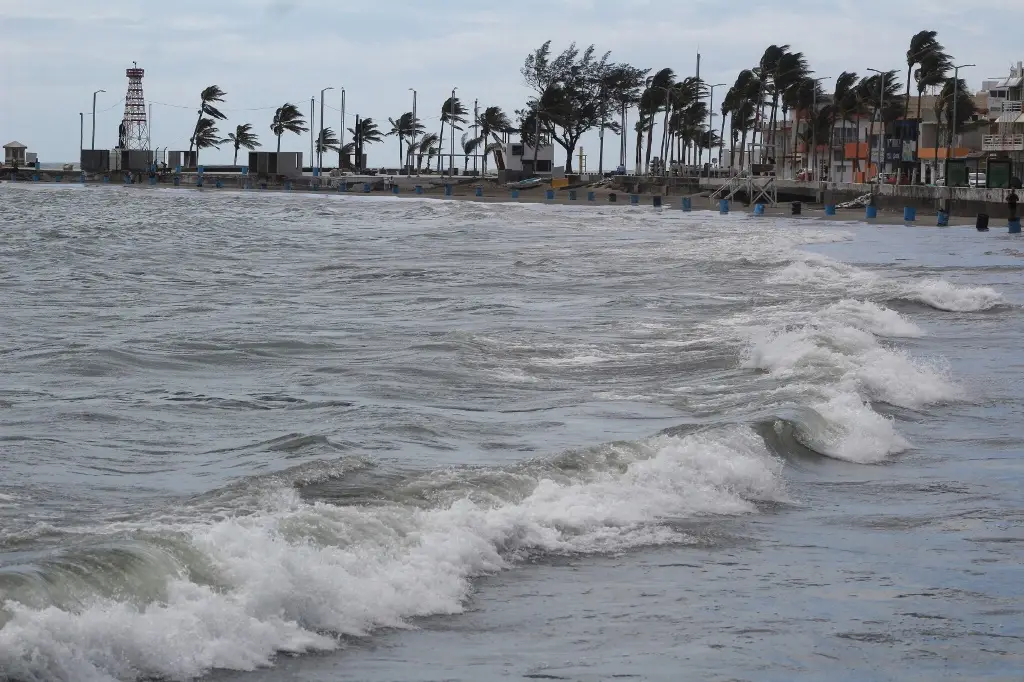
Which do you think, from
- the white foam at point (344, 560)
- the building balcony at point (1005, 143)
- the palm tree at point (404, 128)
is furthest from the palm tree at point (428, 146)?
the white foam at point (344, 560)

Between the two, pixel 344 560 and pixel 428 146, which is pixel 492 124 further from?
pixel 344 560

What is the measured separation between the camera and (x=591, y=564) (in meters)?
7.37

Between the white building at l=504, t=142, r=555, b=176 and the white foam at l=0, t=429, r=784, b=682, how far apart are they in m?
125

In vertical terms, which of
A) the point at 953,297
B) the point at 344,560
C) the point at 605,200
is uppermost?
the point at 605,200

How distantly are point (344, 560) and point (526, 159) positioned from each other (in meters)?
131

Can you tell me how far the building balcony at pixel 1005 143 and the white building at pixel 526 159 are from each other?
165 ft

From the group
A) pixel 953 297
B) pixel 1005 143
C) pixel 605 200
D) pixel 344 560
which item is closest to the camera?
pixel 344 560

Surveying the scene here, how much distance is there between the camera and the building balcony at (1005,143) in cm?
8562

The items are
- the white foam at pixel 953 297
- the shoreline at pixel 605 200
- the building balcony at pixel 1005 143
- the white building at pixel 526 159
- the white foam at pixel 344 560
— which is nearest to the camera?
the white foam at pixel 344 560

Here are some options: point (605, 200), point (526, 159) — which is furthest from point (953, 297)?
point (526, 159)

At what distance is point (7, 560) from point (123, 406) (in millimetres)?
5333

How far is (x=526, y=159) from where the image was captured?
447 feet

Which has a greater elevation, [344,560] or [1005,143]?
[1005,143]

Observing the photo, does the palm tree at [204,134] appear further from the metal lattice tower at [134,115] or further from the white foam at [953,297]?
the white foam at [953,297]
